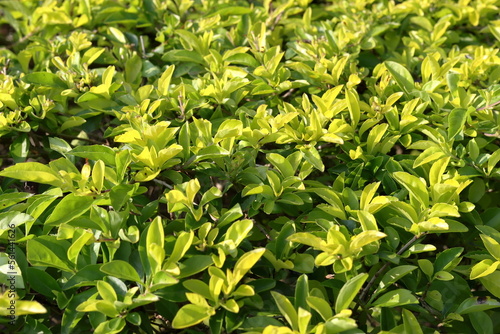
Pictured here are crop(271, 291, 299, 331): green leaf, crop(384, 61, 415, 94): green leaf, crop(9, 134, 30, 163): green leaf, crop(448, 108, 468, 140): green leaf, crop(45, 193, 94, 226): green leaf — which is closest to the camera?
crop(271, 291, 299, 331): green leaf

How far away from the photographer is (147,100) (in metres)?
1.87

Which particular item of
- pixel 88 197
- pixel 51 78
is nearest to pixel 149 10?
pixel 51 78

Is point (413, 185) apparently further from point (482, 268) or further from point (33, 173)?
point (33, 173)

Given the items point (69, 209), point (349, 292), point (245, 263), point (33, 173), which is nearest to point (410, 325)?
point (349, 292)

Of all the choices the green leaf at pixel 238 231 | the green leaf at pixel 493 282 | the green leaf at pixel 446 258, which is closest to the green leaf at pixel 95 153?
the green leaf at pixel 238 231

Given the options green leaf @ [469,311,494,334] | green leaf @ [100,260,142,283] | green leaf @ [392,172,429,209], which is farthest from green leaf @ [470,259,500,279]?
green leaf @ [100,260,142,283]

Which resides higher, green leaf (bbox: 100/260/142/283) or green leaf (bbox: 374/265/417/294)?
green leaf (bbox: 100/260/142/283)

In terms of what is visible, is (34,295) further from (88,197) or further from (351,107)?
(351,107)

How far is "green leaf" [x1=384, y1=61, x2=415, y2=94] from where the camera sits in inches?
81.5

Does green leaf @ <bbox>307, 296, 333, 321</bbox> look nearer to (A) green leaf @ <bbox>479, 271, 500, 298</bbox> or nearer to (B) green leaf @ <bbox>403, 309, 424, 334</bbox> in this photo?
(B) green leaf @ <bbox>403, 309, 424, 334</bbox>

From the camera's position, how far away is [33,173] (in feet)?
5.16

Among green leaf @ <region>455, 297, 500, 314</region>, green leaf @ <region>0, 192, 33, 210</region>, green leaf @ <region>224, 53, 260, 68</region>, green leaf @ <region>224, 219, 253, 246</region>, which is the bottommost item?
green leaf @ <region>455, 297, 500, 314</region>

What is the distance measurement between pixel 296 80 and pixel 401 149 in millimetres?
680

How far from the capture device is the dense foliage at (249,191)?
4.64 feet
